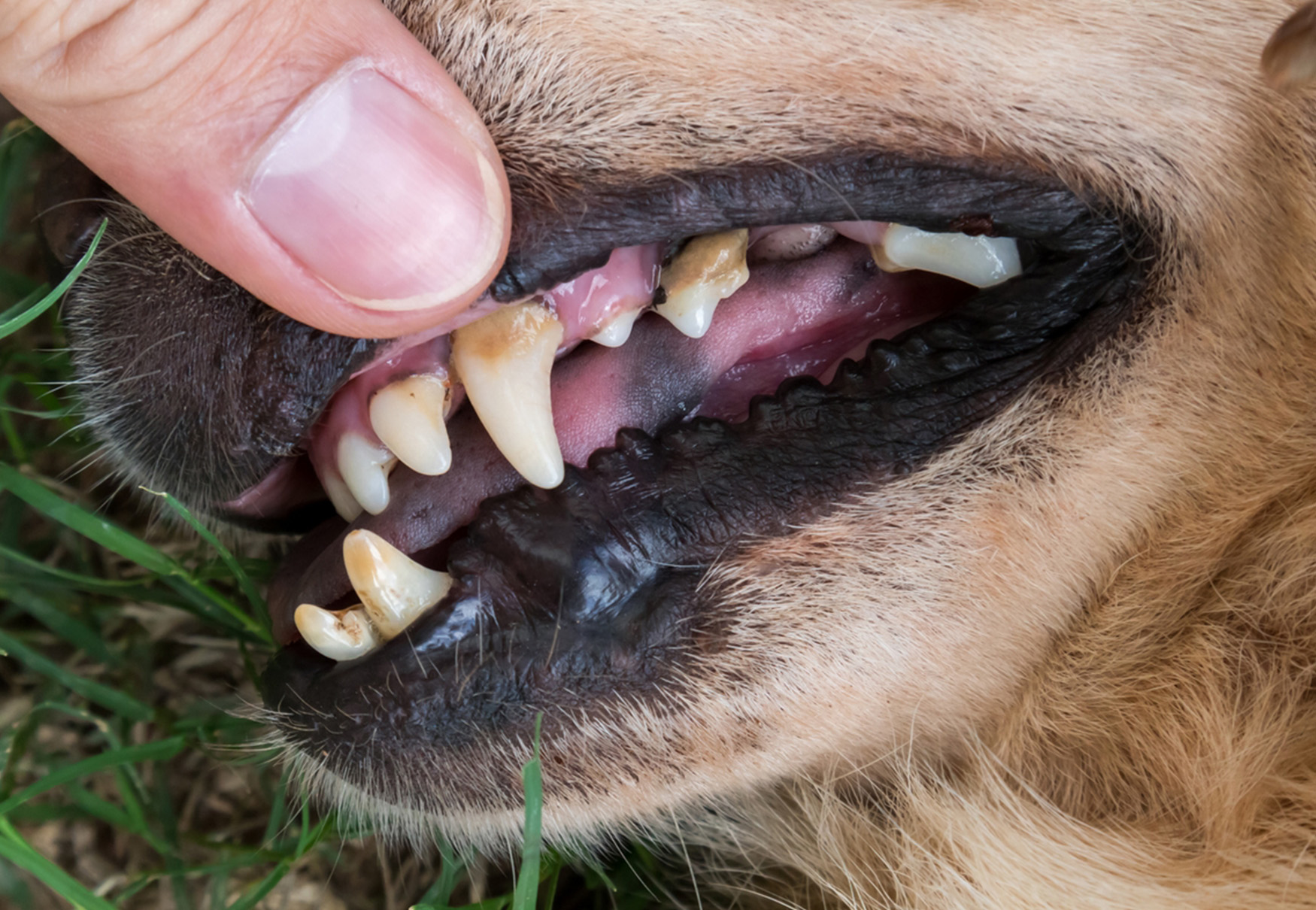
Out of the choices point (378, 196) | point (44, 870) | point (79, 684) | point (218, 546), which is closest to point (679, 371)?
point (378, 196)

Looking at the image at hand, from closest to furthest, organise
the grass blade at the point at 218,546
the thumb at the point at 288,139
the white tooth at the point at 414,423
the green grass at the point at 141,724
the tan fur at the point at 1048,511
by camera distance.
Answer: the thumb at the point at 288,139 → the tan fur at the point at 1048,511 → the white tooth at the point at 414,423 → the grass blade at the point at 218,546 → the green grass at the point at 141,724

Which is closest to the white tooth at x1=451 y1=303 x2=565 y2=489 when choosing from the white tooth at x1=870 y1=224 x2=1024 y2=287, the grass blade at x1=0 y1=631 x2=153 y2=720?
the white tooth at x1=870 y1=224 x2=1024 y2=287

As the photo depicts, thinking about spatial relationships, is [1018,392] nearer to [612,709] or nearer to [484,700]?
[612,709]

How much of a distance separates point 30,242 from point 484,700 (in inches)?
57.8

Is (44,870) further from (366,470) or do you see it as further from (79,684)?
(366,470)

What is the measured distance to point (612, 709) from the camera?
1.29 m

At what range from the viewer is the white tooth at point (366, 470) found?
139cm

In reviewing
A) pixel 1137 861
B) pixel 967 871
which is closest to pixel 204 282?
pixel 967 871

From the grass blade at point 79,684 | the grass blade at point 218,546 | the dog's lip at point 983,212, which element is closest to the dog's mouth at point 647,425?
the dog's lip at point 983,212

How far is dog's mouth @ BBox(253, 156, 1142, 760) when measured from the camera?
4.01 ft

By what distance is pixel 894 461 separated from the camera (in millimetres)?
1273

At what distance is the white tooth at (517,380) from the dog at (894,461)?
0.18 feet

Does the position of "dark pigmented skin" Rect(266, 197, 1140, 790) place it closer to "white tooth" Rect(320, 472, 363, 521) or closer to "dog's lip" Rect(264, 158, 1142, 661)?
"dog's lip" Rect(264, 158, 1142, 661)

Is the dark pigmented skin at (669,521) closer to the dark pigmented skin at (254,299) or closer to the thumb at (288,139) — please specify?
the dark pigmented skin at (254,299)
